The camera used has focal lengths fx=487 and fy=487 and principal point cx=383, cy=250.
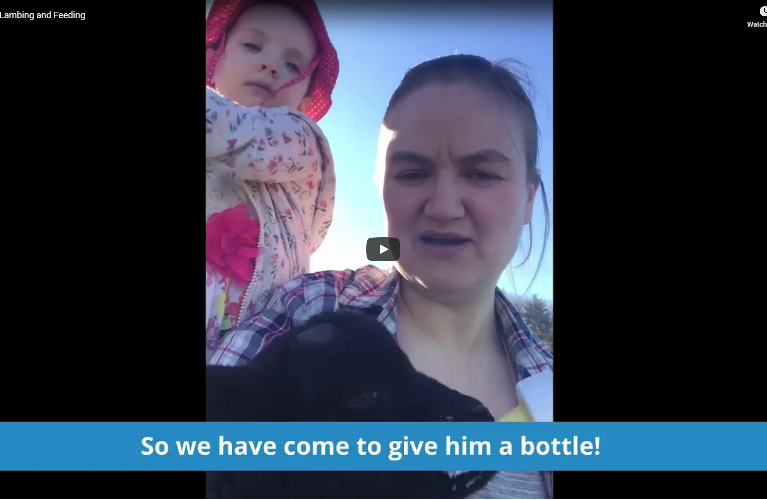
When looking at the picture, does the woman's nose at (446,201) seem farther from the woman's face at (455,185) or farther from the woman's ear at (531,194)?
the woman's ear at (531,194)

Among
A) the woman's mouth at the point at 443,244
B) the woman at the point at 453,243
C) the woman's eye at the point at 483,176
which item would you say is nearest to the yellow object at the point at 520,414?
the woman at the point at 453,243

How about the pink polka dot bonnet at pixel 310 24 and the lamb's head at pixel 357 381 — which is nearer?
the lamb's head at pixel 357 381

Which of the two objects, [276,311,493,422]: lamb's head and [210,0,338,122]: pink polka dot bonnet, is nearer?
[276,311,493,422]: lamb's head

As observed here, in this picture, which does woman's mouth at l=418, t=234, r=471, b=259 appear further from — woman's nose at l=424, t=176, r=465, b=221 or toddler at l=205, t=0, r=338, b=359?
toddler at l=205, t=0, r=338, b=359

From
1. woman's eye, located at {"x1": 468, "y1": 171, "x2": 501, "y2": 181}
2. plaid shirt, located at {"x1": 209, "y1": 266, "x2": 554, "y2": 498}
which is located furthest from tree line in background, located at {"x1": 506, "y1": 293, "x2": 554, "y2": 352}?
woman's eye, located at {"x1": 468, "y1": 171, "x2": 501, "y2": 181}

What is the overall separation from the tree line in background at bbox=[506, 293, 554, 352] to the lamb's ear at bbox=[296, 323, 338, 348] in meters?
0.45

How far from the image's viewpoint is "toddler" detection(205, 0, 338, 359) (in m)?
1.16

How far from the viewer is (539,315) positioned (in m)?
1.22

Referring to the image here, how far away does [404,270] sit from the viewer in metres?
1.22

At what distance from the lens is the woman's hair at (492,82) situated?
3.93ft

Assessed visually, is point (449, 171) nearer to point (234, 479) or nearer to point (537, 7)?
point (537, 7)

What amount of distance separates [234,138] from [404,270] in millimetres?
517

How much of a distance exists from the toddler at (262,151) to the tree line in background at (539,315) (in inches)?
21.5

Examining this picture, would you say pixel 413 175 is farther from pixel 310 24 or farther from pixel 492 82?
pixel 310 24
